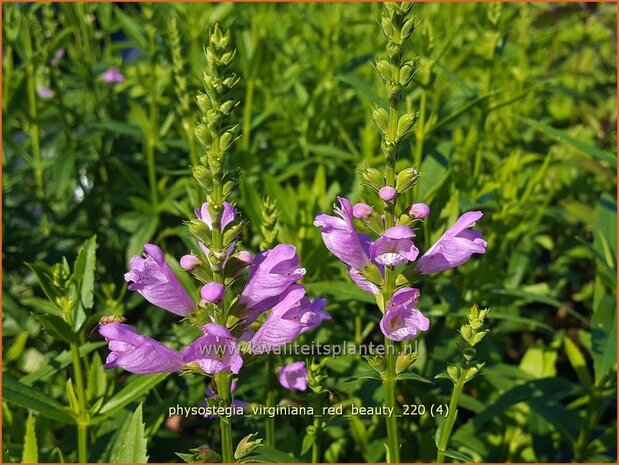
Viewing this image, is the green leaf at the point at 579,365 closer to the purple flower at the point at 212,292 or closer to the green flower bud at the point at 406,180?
the green flower bud at the point at 406,180

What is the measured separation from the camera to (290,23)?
17.4ft

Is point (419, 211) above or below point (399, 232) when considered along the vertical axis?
above

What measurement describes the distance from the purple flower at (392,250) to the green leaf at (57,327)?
102 centimetres

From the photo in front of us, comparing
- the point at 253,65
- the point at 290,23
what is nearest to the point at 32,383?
the point at 253,65

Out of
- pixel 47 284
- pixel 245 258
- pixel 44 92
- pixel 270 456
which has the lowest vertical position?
pixel 270 456

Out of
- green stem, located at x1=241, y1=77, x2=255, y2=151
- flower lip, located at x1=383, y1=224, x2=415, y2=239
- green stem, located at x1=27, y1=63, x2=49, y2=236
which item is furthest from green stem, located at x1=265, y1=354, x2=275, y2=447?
green stem, located at x1=27, y1=63, x2=49, y2=236

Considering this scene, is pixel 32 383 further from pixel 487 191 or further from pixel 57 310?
pixel 487 191

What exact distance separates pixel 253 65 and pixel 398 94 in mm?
2143

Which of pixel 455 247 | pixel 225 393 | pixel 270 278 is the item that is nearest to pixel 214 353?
pixel 225 393

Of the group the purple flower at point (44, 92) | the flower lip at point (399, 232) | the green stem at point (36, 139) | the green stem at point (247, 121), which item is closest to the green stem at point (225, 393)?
the flower lip at point (399, 232)

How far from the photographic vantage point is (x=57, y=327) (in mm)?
2139

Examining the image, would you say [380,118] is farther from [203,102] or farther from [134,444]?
[134,444]

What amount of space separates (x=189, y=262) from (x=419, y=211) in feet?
1.82

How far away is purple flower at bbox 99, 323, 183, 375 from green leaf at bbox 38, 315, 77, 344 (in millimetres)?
531
